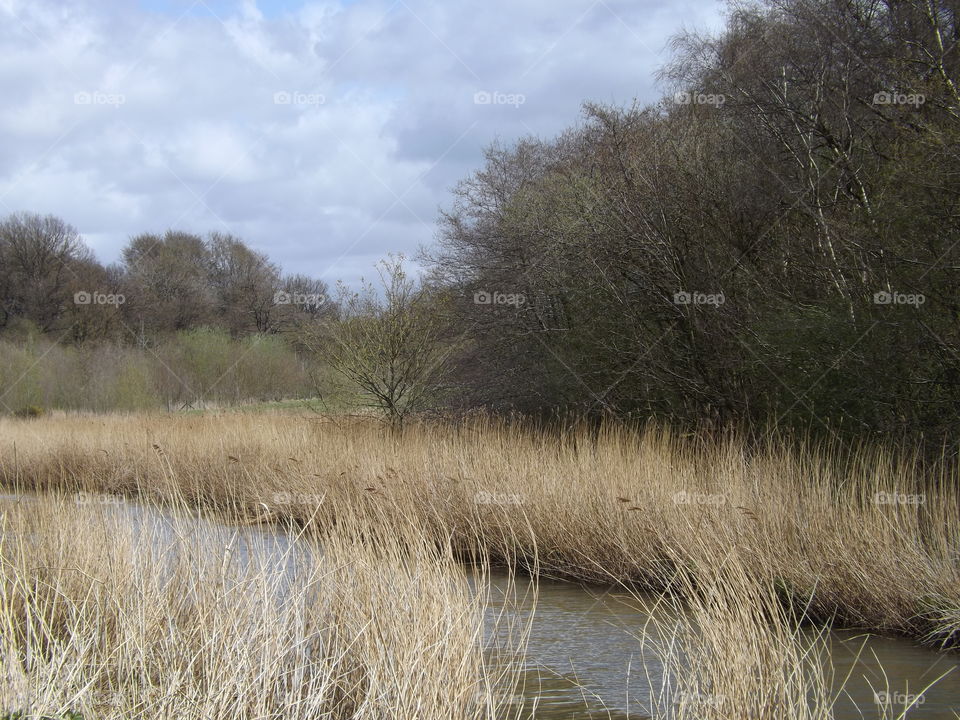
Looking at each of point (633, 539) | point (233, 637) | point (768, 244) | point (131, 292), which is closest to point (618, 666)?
point (633, 539)

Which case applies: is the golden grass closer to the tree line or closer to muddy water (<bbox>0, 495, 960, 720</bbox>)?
muddy water (<bbox>0, 495, 960, 720</bbox>)

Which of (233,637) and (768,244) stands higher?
(768,244)

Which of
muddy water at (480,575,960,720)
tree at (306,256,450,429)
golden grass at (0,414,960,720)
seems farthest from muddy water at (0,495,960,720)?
tree at (306,256,450,429)

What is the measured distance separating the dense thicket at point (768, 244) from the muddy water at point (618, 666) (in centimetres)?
384

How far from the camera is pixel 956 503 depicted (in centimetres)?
722

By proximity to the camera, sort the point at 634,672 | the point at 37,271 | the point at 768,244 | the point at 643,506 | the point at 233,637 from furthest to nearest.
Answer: the point at 37,271 < the point at 768,244 < the point at 643,506 < the point at 634,672 < the point at 233,637

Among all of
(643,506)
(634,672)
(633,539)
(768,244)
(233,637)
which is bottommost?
(634,672)

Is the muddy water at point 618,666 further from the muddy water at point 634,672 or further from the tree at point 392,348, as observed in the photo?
the tree at point 392,348

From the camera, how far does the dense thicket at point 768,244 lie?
32.3 feet

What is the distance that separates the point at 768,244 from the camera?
1319cm

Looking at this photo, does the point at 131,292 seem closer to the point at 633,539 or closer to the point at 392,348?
the point at 392,348

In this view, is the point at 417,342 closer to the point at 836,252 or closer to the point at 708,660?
the point at 836,252

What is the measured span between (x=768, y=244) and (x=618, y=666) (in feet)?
27.2

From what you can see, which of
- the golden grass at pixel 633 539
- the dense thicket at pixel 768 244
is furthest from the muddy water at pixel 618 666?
the dense thicket at pixel 768 244
